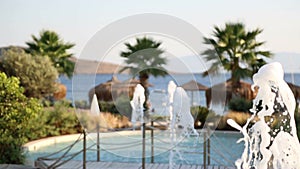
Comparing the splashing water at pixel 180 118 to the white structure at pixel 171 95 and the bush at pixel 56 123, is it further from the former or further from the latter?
the bush at pixel 56 123

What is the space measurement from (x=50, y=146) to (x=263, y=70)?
5.55 meters

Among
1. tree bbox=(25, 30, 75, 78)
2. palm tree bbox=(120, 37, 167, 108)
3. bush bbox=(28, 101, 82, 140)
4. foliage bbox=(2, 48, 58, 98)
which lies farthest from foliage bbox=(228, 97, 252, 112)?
tree bbox=(25, 30, 75, 78)

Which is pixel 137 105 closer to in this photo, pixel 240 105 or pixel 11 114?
pixel 11 114

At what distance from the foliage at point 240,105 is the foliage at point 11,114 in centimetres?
467

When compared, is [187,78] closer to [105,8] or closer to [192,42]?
[192,42]

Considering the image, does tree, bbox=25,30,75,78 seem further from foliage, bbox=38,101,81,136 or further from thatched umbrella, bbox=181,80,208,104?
thatched umbrella, bbox=181,80,208,104

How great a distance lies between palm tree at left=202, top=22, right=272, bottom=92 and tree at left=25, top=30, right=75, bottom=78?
3778mm

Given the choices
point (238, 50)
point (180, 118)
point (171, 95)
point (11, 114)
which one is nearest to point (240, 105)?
point (238, 50)

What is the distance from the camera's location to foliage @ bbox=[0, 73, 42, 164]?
222 inches

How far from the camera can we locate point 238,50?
33.2ft

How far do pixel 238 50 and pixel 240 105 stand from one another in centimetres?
148

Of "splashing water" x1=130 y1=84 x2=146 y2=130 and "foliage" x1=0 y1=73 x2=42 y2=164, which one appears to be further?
"splashing water" x1=130 y1=84 x2=146 y2=130

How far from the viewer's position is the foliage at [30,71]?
932 centimetres

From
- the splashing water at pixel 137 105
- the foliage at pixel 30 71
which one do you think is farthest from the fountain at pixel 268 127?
the foliage at pixel 30 71
